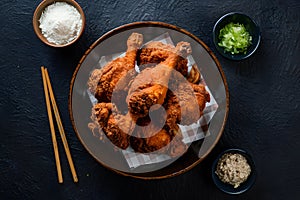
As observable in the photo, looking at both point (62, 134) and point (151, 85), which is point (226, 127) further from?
point (62, 134)

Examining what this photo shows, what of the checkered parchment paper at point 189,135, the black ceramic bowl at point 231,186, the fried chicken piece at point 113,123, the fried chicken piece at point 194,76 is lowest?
the black ceramic bowl at point 231,186

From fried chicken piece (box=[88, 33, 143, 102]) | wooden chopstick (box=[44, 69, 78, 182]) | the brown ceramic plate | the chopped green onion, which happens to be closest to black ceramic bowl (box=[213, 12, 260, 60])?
the chopped green onion

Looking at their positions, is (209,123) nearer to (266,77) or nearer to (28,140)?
(266,77)

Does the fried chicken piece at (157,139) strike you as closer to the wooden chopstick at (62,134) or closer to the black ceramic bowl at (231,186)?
the black ceramic bowl at (231,186)

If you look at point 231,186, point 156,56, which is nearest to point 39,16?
point 156,56

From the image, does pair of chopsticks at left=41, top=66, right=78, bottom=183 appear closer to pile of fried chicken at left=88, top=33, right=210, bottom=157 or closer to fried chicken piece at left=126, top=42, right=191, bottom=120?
pile of fried chicken at left=88, top=33, right=210, bottom=157

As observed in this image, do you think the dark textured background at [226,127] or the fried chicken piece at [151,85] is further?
the dark textured background at [226,127]

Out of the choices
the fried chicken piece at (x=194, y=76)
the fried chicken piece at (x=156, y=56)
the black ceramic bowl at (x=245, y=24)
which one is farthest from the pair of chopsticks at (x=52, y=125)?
the black ceramic bowl at (x=245, y=24)
